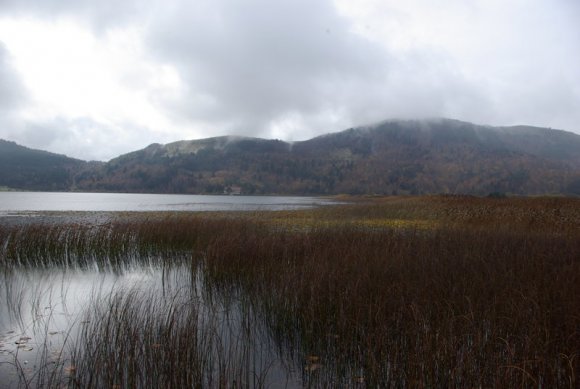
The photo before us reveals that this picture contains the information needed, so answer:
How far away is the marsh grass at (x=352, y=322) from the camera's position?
4457 millimetres

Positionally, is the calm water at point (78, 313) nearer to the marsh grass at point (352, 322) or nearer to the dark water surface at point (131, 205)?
the marsh grass at point (352, 322)

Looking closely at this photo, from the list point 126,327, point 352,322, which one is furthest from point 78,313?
point 352,322

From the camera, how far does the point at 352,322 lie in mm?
5902

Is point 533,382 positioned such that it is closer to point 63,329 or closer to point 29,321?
point 63,329

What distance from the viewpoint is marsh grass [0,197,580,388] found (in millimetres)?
4457

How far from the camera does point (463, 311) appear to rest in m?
6.06

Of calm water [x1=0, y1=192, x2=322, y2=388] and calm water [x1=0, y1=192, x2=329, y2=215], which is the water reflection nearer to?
calm water [x1=0, y1=192, x2=322, y2=388]

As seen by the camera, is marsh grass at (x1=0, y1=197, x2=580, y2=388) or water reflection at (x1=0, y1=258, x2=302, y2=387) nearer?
marsh grass at (x1=0, y1=197, x2=580, y2=388)

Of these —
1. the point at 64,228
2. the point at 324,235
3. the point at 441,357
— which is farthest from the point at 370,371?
the point at 64,228

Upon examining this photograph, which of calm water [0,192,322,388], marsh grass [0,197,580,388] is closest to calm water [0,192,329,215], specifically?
calm water [0,192,322,388]

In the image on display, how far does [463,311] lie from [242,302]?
4.35 metres

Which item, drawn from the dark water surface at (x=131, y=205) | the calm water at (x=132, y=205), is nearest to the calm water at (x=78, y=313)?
the dark water surface at (x=131, y=205)

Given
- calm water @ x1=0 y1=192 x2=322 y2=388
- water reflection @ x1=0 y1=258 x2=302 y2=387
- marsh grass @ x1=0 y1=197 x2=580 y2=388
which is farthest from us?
calm water @ x1=0 y1=192 x2=322 y2=388

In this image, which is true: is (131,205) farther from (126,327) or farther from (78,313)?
(126,327)
